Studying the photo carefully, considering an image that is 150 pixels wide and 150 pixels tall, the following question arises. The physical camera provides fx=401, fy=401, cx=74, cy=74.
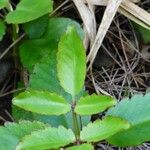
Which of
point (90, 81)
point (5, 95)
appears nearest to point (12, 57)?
point (5, 95)

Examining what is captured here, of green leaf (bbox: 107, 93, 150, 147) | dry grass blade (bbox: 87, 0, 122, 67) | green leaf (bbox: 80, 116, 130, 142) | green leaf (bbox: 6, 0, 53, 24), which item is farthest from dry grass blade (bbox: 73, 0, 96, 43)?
green leaf (bbox: 80, 116, 130, 142)

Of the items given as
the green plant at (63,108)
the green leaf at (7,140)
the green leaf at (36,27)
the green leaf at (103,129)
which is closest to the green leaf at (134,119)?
the green plant at (63,108)

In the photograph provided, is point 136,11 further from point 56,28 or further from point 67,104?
point 67,104

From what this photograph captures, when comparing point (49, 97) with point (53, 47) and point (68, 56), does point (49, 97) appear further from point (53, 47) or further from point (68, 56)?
point (53, 47)

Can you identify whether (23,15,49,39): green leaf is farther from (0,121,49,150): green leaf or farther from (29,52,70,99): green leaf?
(0,121,49,150): green leaf

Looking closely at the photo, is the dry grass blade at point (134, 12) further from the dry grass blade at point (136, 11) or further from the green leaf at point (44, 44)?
the green leaf at point (44, 44)
